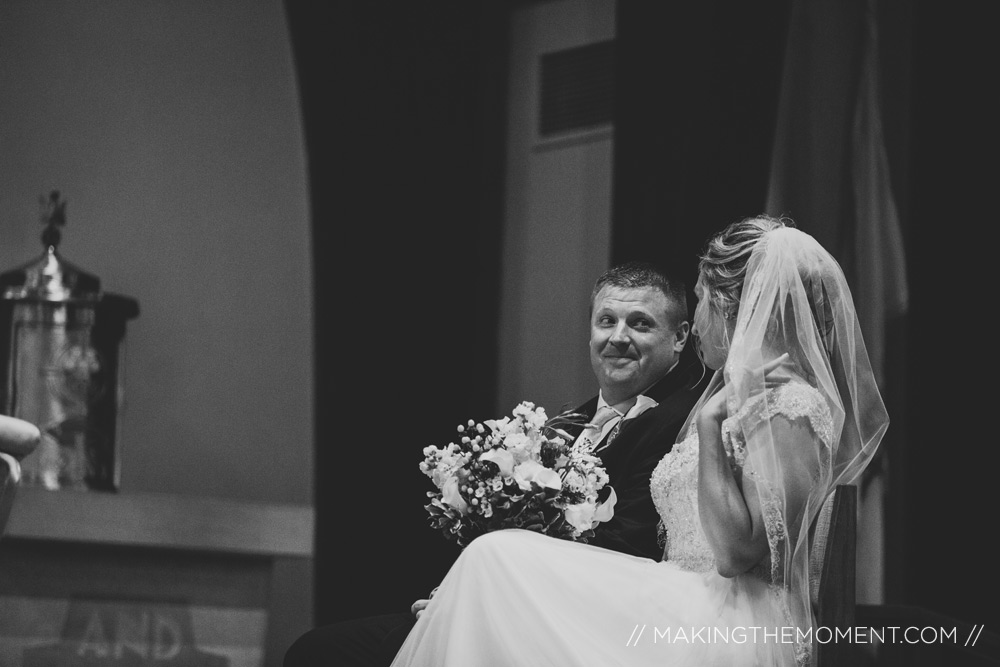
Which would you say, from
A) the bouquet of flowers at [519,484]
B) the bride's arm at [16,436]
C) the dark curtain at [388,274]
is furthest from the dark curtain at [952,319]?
the bride's arm at [16,436]

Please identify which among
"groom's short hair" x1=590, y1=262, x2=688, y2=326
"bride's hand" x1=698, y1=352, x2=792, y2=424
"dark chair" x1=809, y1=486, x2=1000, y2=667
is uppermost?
"groom's short hair" x1=590, y1=262, x2=688, y2=326

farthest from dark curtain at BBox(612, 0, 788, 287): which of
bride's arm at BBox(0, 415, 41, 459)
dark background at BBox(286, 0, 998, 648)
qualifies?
bride's arm at BBox(0, 415, 41, 459)

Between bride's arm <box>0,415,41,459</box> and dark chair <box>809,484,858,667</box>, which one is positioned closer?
dark chair <box>809,484,858,667</box>

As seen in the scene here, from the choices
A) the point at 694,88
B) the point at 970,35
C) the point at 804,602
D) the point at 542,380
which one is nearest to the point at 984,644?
the point at 804,602

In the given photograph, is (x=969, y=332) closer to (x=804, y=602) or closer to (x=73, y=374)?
(x=804, y=602)

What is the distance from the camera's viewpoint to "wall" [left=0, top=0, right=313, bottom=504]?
5.32 metres

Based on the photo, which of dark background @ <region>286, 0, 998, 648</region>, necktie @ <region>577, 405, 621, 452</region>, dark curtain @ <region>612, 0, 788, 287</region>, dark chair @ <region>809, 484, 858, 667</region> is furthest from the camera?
dark curtain @ <region>612, 0, 788, 287</region>

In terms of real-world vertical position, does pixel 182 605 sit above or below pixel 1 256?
below

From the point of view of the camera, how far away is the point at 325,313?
5.32m

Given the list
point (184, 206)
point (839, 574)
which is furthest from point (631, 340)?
point (184, 206)

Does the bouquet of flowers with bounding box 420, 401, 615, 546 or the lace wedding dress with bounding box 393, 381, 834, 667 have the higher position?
the bouquet of flowers with bounding box 420, 401, 615, 546

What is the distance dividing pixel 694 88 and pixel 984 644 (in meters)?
2.25

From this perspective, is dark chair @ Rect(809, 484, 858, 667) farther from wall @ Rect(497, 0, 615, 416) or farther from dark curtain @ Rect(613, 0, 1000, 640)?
wall @ Rect(497, 0, 615, 416)

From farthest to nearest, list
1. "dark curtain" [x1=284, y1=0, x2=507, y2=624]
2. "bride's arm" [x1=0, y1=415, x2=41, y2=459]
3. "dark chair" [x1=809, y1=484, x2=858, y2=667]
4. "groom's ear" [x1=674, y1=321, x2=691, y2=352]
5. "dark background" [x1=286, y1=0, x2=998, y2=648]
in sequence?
"dark curtain" [x1=284, y1=0, x2=507, y2=624]
"dark background" [x1=286, y1=0, x2=998, y2=648]
"groom's ear" [x1=674, y1=321, x2=691, y2=352]
"bride's arm" [x1=0, y1=415, x2=41, y2=459]
"dark chair" [x1=809, y1=484, x2=858, y2=667]
